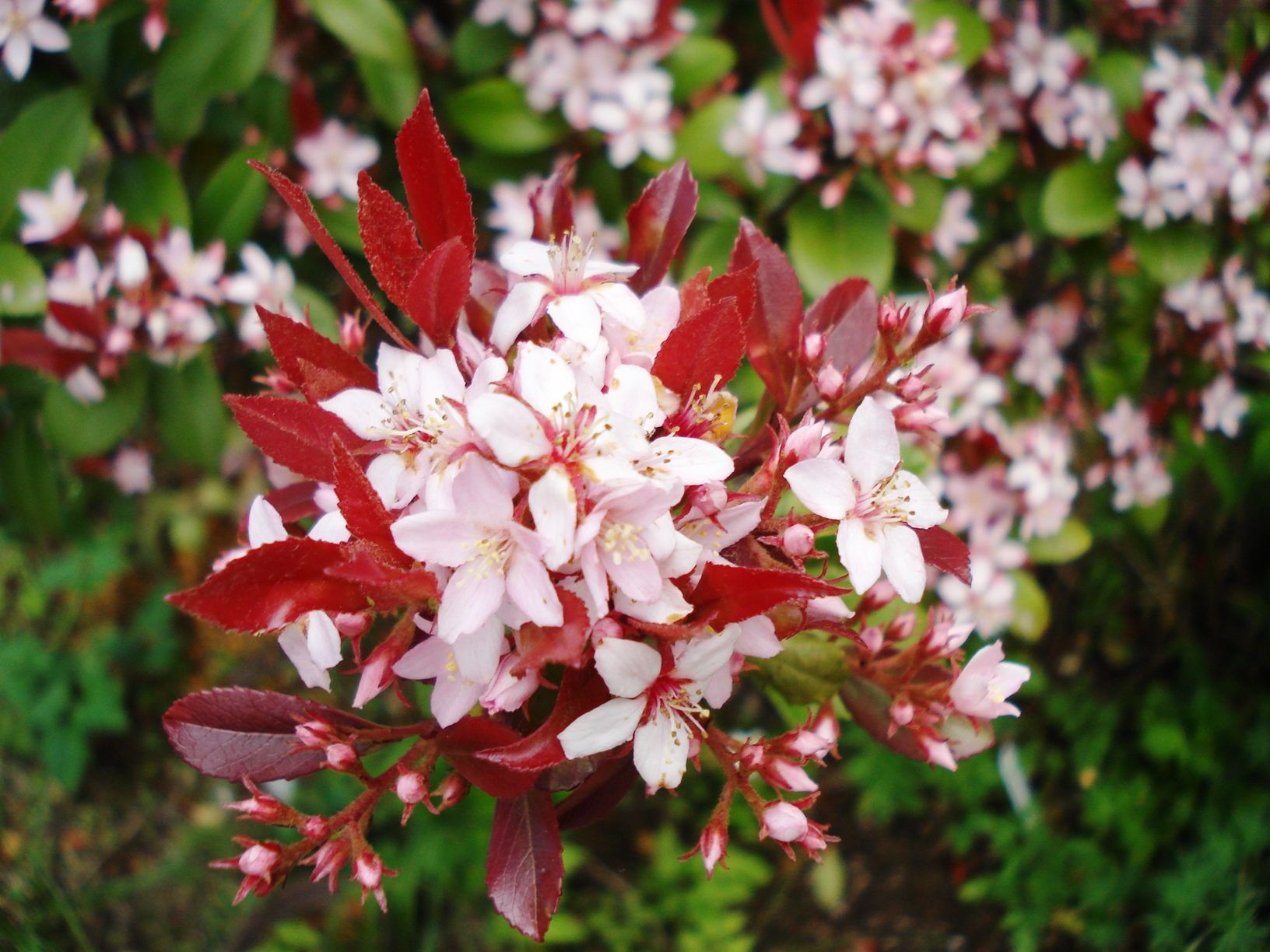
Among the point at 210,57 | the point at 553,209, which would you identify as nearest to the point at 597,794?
the point at 553,209

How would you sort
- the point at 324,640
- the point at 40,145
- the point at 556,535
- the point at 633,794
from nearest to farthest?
the point at 556,535
the point at 324,640
the point at 40,145
the point at 633,794

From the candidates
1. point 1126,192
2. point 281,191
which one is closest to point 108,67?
point 281,191

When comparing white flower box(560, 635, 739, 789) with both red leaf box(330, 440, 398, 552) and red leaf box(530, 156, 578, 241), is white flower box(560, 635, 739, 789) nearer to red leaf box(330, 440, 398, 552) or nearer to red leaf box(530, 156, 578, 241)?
red leaf box(330, 440, 398, 552)

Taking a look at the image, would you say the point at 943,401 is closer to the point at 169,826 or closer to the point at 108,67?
the point at 108,67

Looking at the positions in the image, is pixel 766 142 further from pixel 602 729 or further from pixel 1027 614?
pixel 602 729

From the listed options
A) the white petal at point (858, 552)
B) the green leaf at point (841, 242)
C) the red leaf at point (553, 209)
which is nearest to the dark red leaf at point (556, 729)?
the white petal at point (858, 552)
